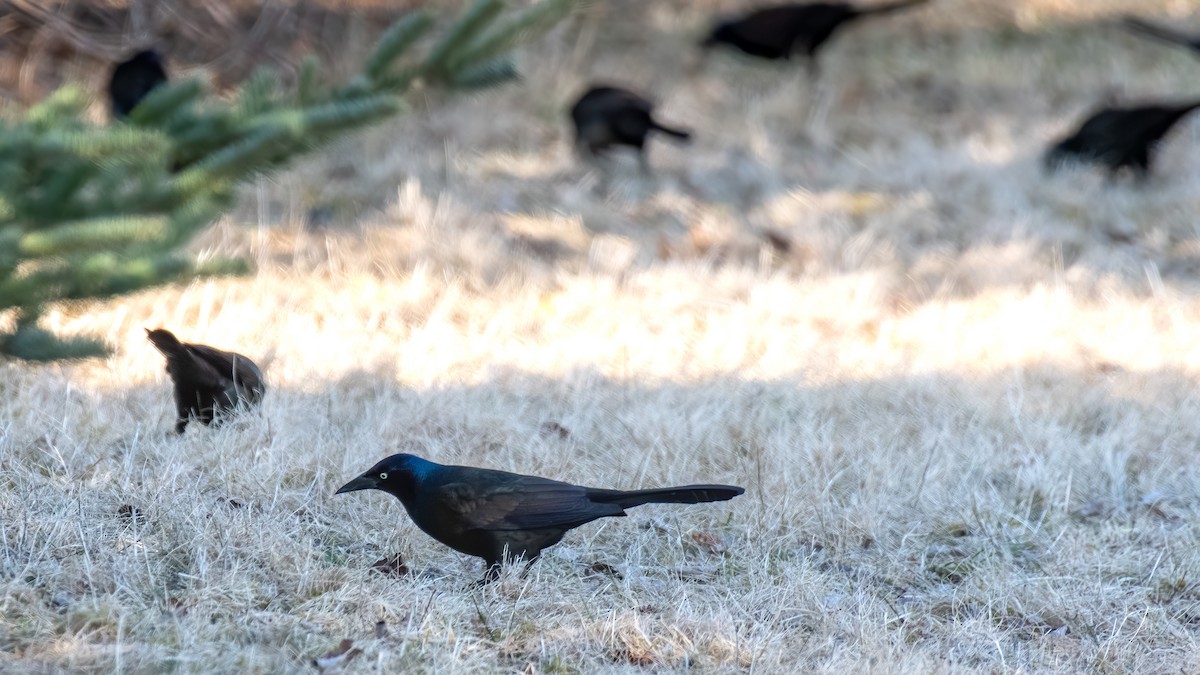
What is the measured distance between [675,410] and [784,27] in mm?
5133

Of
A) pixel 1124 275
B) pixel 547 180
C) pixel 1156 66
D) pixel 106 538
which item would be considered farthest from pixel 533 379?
pixel 1156 66

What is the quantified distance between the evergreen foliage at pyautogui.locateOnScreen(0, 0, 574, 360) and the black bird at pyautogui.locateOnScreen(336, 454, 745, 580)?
1.13 meters

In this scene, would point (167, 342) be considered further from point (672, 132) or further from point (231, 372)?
point (672, 132)

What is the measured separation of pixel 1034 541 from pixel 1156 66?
275 inches

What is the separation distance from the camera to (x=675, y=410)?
460cm

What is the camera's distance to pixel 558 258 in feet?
22.2

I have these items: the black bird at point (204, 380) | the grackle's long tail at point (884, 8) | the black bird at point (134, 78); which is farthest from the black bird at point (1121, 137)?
the black bird at point (204, 380)

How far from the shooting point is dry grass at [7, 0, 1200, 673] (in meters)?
3.14

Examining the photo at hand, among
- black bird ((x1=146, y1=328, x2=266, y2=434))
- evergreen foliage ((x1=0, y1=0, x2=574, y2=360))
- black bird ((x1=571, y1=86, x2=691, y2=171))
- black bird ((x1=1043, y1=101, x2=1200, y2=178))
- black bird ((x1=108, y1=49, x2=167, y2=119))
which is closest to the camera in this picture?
evergreen foliage ((x1=0, y1=0, x2=574, y2=360))

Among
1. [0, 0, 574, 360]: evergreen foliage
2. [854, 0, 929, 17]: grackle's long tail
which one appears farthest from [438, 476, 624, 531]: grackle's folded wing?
[854, 0, 929, 17]: grackle's long tail

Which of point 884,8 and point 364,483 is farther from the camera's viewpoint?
point 884,8

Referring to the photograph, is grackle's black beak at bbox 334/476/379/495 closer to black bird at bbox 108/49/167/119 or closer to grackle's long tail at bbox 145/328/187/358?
grackle's long tail at bbox 145/328/187/358

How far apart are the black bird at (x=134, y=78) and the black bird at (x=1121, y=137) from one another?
5.39 m

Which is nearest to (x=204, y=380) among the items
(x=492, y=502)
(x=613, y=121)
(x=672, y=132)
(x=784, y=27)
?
(x=492, y=502)
